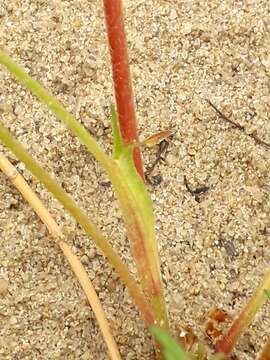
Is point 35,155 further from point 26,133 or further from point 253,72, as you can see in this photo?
point 253,72

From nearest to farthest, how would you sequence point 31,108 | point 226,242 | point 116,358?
point 116,358, point 226,242, point 31,108

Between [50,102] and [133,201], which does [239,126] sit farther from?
Answer: [50,102]

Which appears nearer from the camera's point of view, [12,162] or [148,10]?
[12,162]

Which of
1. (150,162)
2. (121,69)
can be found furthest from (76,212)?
(150,162)

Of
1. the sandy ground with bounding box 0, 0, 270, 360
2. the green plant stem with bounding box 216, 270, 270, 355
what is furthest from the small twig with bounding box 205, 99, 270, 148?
the green plant stem with bounding box 216, 270, 270, 355

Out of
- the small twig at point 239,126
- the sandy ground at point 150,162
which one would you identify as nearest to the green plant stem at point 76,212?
the sandy ground at point 150,162

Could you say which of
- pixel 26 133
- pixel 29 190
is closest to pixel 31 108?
pixel 26 133
